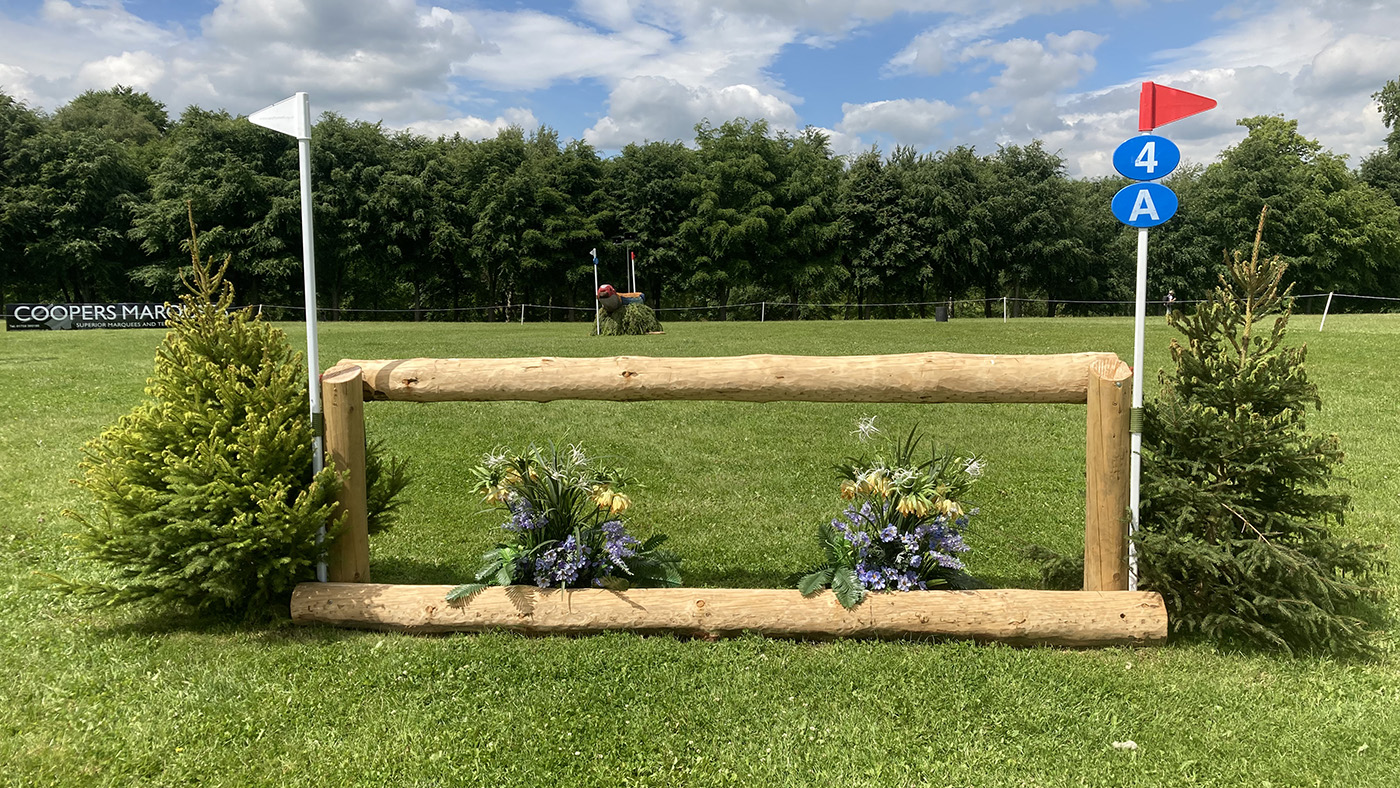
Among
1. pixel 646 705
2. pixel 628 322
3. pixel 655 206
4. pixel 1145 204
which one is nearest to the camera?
pixel 646 705

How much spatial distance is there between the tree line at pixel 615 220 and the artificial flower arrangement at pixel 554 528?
36016 millimetres

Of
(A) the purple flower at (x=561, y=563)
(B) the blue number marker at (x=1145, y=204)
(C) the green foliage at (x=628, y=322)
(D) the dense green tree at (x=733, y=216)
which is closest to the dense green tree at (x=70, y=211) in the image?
(D) the dense green tree at (x=733, y=216)

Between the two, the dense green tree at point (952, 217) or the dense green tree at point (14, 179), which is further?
the dense green tree at point (952, 217)

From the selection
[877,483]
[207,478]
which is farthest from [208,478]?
[877,483]

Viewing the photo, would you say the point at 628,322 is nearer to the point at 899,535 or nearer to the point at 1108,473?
the point at 899,535

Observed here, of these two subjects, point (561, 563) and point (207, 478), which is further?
point (561, 563)

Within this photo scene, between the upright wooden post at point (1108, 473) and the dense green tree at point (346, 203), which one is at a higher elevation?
the dense green tree at point (346, 203)

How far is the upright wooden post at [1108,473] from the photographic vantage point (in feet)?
13.2

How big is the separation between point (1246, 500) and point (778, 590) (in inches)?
85.5

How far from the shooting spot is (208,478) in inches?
156

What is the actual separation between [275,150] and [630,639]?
1752 inches

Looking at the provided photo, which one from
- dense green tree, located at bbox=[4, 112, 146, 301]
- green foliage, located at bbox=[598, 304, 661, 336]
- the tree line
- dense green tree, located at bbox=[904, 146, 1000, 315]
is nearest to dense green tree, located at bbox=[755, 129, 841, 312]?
the tree line

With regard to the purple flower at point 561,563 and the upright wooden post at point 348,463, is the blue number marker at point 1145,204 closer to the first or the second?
the purple flower at point 561,563

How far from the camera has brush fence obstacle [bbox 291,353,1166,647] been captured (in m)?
4.04
